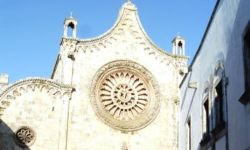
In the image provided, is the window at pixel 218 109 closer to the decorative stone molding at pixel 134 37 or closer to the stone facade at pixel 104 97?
the stone facade at pixel 104 97

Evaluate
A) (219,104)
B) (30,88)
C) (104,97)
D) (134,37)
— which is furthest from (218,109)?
(134,37)

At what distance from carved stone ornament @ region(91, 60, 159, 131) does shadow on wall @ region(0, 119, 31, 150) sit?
4654mm

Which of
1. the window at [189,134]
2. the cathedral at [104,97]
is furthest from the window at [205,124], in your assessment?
the cathedral at [104,97]

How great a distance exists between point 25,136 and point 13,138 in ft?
2.25

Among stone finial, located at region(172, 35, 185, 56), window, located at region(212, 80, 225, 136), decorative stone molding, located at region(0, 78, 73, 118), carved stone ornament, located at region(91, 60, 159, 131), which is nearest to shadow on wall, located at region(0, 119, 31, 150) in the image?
decorative stone molding, located at region(0, 78, 73, 118)

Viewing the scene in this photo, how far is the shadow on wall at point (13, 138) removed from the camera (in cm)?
2606

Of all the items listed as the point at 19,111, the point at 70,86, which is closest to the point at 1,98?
the point at 19,111

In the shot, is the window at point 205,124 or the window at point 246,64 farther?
the window at point 205,124

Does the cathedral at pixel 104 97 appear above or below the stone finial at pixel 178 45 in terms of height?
below

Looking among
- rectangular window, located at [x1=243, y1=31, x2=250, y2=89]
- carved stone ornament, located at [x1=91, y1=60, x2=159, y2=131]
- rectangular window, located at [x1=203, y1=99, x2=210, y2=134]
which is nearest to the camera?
rectangular window, located at [x1=243, y1=31, x2=250, y2=89]

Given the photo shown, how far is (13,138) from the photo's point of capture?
2631 centimetres

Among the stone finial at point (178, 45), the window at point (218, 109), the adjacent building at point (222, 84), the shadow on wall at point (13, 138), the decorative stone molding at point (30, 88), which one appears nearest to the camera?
the adjacent building at point (222, 84)

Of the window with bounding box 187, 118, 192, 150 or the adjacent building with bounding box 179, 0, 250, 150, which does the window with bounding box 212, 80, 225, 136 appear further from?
the window with bounding box 187, 118, 192, 150

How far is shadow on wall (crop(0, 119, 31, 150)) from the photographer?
26062 mm
